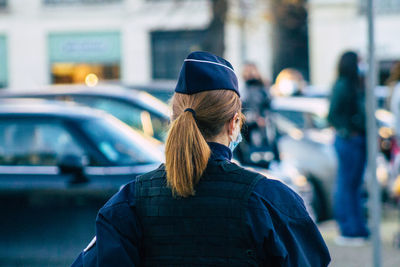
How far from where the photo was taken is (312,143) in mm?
9086

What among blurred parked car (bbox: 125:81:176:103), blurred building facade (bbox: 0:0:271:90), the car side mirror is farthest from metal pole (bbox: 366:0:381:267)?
blurred building facade (bbox: 0:0:271:90)

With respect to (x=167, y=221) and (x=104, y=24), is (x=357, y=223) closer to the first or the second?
(x=167, y=221)

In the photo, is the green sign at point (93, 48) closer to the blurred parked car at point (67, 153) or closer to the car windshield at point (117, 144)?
the blurred parked car at point (67, 153)

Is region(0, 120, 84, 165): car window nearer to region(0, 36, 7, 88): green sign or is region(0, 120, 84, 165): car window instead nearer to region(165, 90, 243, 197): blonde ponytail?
region(165, 90, 243, 197): blonde ponytail

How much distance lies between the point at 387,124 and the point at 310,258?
8.21m

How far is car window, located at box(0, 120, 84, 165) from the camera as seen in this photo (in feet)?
18.5

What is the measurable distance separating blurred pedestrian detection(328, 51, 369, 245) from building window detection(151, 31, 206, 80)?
16.1 meters

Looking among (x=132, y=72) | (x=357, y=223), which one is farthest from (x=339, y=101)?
(x=132, y=72)

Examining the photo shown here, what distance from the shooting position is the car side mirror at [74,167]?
5426mm

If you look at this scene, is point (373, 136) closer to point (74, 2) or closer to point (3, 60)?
point (74, 2)

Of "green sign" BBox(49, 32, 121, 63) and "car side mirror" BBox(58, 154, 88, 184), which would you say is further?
"green sign" BBox(49, 32, 121, 63)

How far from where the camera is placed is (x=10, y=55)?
2352 centimetres

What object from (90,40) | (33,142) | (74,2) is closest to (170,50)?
(90,40)

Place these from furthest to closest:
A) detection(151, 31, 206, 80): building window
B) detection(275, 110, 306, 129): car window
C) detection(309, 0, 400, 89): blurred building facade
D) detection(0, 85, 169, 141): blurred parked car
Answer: detection(151, 31, 206, 80): building window
detection(309, 0, 400, 89): blurred building facade
detection(275, 110, 306, 129): car window
detection(0, 85, 169, 141): blurred parked car
